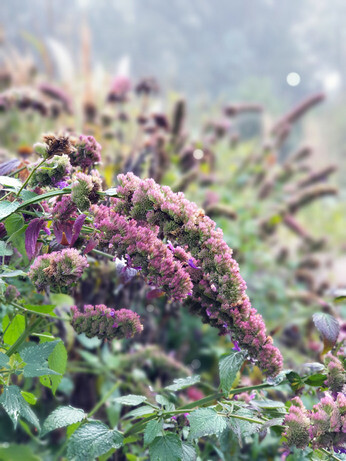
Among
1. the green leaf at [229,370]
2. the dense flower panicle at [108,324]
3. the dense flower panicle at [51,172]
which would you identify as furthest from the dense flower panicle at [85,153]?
the green leaf at [229,370]

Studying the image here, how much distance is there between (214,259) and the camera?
472 mm

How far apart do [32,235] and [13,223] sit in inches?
1.3

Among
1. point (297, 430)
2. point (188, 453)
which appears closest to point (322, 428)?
point (297, 430)

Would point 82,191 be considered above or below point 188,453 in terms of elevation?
above

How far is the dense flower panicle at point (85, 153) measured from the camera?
574mm

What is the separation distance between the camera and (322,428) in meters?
0.46

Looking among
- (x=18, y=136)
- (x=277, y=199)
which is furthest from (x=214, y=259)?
(x=277, y=199)

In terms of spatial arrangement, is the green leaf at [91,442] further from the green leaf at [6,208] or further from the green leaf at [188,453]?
the green leaf at [6,208]

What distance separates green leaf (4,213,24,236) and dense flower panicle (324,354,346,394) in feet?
1.28

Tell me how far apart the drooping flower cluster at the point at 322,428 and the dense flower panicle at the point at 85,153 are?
0.37 m

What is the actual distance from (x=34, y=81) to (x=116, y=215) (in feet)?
5.48

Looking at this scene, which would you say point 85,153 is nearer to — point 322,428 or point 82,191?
point 82,191

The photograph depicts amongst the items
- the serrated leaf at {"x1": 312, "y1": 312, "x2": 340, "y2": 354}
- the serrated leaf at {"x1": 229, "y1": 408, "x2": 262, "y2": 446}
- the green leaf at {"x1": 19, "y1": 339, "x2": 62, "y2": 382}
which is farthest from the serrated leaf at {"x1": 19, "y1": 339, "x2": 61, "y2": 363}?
the serrated leaf at {"x1": 312, "y1": 312, "x2": 340, "y2": 354}

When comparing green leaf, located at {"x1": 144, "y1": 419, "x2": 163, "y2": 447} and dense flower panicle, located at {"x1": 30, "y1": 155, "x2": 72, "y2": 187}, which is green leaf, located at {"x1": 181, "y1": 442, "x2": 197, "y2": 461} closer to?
green leaf, located at {"x1": 144, "y1": 419, "x2": 163, "y2": 447}
